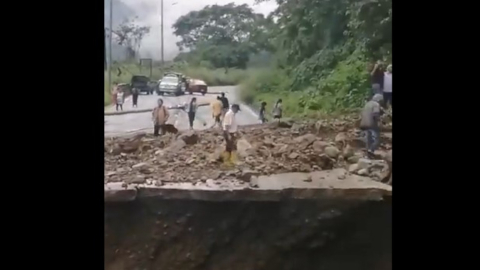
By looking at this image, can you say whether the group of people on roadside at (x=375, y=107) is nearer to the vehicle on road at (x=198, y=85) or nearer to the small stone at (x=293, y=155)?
the small stone at (x=293, y=155)

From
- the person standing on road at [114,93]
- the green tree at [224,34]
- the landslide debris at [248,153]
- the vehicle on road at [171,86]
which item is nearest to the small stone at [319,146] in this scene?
the landslide debris at [248,153]

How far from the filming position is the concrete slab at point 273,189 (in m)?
2.02

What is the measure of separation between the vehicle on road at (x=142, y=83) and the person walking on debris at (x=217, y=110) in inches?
10.2

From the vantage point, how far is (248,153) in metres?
2.05

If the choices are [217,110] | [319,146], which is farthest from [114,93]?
[319,146]

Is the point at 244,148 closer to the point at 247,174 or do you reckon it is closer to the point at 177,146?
the point at 247,174
